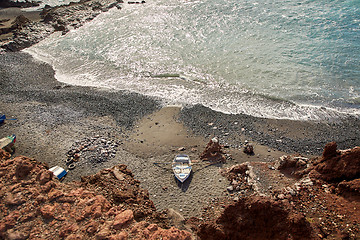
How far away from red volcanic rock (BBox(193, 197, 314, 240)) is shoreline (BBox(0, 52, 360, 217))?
173 cm

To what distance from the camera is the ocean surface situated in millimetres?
19922

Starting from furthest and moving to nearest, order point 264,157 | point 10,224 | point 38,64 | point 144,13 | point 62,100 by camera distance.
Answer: point 144,13, point 38,64, point 62,100, point 264,157, point 10,224

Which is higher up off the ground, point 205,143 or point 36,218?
point 36,218

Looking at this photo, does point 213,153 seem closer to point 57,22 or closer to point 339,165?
point 339,165

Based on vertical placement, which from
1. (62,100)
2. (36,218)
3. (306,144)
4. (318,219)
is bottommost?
(306,144)

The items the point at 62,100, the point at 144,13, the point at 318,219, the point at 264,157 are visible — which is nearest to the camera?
the point at 318,219

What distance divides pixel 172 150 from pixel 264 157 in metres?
5.58

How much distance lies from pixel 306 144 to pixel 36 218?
14.7 m

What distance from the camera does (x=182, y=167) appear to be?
506 inches

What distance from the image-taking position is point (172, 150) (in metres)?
14.7

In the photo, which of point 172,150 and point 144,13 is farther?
point 144,13

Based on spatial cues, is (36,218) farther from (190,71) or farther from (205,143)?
(190,71)

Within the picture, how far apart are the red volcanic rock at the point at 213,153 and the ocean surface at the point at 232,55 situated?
18.3 ft

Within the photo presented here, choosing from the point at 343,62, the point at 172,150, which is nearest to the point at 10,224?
the point at 172,150
